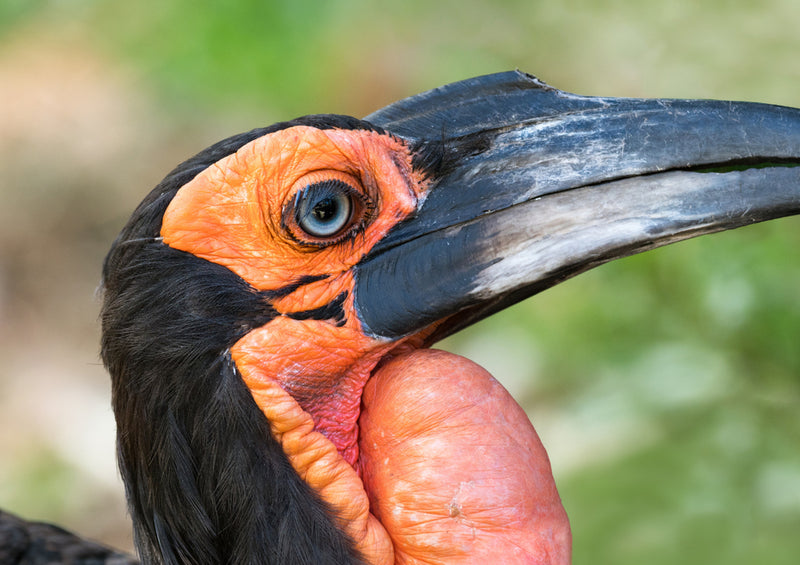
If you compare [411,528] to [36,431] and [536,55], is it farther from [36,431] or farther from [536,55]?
[536,55]

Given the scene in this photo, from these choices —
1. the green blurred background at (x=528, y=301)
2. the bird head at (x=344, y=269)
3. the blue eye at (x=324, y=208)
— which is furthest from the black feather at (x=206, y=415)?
the green blurred background at (x=528, y=301)

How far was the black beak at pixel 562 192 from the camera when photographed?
6.81 feet

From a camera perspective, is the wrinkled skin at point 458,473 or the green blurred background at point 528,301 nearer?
the wrinkled skin at point 458,473

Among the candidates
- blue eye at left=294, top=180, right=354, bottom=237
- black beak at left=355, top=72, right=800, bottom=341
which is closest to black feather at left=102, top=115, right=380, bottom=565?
blue eye at left=294, top=180, right=354, bottom=237

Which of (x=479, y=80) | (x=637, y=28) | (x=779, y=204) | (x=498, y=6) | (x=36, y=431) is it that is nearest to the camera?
(x=779, y=204)

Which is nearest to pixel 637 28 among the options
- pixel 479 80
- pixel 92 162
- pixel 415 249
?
pixel 92 162

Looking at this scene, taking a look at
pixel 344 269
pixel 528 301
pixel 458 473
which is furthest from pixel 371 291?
pixel 528 301

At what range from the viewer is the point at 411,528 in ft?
7.02

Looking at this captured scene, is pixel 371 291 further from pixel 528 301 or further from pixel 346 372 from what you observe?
pixel 528 301

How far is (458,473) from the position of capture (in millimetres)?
2088

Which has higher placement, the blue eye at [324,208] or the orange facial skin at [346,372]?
the blue eye at [324,208]

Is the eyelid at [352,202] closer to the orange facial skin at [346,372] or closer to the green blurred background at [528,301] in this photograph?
the orange facial skin at [346,372]

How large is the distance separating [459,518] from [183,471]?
64 cm

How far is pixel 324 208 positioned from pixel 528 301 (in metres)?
3.59
